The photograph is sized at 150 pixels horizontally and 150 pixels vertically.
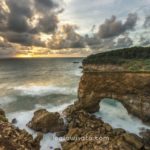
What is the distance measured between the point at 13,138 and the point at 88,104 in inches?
706

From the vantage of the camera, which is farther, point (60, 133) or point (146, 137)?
point (60, 133)

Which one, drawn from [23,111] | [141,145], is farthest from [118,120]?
[23,111]

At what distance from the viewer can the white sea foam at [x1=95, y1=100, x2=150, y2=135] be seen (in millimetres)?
29888

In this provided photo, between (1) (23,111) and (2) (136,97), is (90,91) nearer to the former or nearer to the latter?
(2) (136,97)

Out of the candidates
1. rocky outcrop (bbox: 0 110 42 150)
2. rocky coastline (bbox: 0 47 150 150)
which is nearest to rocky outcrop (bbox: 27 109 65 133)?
rocky coastline (bbox: 0 47 150 150)

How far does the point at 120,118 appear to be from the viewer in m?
33.3

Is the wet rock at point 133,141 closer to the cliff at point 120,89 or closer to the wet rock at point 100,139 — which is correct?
the wet rock at point 100,139

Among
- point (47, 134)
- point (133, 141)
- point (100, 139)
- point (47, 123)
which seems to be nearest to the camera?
point (100, 139)

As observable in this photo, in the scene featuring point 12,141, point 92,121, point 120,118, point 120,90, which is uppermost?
point 12,141

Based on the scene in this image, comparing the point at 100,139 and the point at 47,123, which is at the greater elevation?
the point at 100,139

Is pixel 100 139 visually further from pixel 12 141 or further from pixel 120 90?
pixel 120 90

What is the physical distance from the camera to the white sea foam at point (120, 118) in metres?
29.9

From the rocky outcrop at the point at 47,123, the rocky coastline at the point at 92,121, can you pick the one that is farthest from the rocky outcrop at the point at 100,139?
the rocky outcrop at the point at 47,123

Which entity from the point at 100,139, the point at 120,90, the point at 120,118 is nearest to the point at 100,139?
the point at 100,139
